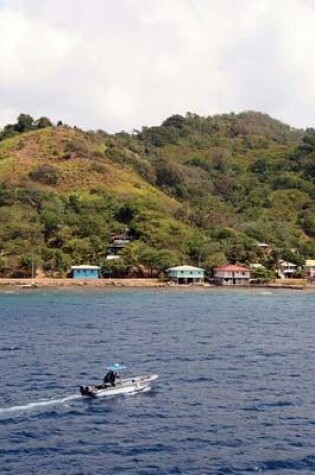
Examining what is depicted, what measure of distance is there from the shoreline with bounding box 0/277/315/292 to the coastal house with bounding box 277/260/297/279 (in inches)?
522

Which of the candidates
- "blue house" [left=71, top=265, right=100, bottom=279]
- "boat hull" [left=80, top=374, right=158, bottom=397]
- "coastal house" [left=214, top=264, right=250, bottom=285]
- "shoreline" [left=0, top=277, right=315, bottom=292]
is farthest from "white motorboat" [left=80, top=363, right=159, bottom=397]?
"coastal house" [left=214, top=264, right=250, bottom=285]

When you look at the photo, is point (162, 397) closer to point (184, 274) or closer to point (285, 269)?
point (184, 274)

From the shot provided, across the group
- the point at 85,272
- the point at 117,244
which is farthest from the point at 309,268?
the point at 85,272

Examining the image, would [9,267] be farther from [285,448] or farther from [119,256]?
[285,448]

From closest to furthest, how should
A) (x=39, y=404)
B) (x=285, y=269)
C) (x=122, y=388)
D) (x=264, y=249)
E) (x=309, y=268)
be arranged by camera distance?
(x=39, y=404)
(x=122, y=388)
(x=285, y=269)
(x=309, y=268)
(x=264, y=249)

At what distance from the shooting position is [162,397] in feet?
152

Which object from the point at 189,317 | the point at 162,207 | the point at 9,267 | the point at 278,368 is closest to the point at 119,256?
the point at 9,267

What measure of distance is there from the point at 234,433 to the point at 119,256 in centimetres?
11489

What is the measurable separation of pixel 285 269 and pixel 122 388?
396ft

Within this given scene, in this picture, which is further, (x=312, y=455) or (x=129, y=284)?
(x=129, y=284)

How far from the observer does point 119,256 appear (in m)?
152

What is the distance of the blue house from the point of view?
145500 millimetres

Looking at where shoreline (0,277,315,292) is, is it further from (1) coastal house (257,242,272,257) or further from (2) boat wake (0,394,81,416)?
(2) boat wake (0,394,81,416)

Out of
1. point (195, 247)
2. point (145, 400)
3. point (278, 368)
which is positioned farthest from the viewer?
point (195, 247)
